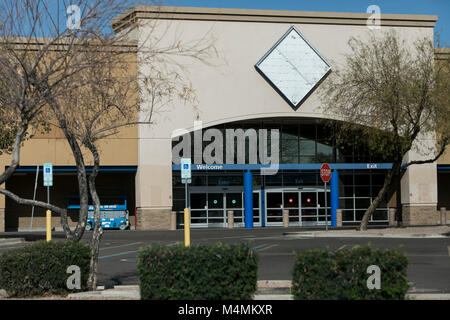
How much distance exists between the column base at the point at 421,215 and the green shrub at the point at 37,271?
3306 centimetres

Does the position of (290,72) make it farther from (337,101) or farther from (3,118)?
(3,118)

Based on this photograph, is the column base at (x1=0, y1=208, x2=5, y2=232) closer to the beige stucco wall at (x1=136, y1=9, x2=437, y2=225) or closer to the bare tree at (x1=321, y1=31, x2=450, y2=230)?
the beige stucco wall at (x1=136, y1=9, x2=437, y2=225)

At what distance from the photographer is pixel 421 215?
134 ft

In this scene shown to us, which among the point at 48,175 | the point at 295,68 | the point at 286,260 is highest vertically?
the point at 295,68

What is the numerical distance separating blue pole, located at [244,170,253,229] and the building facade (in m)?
0.06

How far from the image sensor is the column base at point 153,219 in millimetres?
38469

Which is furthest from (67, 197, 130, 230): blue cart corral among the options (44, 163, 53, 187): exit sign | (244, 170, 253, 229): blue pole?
(44, 163, 53, 187): exit sign

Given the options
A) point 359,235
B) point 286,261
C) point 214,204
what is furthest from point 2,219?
point 286,261

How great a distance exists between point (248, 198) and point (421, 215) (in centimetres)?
1078

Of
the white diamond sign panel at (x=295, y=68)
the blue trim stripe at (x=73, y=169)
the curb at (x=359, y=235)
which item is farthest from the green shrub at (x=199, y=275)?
the white diamond sign panel at (x=295, y=68)

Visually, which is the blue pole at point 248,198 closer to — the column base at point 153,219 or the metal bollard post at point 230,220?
the metal bollard post at point 230,220

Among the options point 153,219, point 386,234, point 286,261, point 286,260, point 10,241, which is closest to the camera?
point 286,261

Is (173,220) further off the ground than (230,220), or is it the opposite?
(173,220)

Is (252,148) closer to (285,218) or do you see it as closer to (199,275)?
(285,218)
